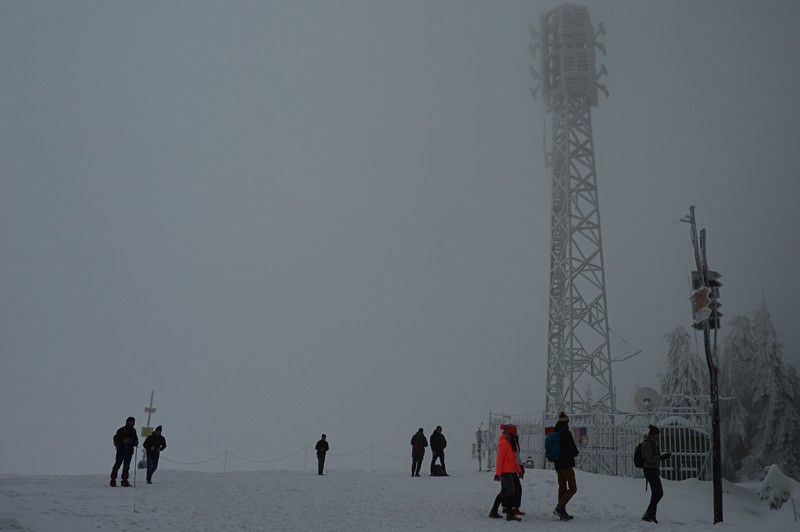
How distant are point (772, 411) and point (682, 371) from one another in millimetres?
6566

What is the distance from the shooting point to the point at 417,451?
2233 centimetres

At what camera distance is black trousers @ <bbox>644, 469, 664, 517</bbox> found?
451 inches

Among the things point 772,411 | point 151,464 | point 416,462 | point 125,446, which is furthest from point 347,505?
point 772,411

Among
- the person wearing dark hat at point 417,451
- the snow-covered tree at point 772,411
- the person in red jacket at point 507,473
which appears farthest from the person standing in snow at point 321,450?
the snow-covered tree at point 772,411


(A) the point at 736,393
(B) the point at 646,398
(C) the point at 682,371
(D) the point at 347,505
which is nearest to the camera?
(D) the point at 347,505

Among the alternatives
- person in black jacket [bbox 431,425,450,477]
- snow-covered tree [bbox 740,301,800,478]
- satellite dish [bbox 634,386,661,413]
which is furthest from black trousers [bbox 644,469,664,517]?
snow-covered tree [bbox 740,301,800,478]

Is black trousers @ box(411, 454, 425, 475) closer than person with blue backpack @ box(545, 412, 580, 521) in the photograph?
No

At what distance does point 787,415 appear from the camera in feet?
140

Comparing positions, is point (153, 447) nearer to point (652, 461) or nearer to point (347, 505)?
point (347, 505)

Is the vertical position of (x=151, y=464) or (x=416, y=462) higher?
(x=416, y=462)

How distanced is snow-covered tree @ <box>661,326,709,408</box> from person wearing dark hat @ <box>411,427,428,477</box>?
30.0 metres

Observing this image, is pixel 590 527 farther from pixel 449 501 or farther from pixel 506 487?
pixel 449 501

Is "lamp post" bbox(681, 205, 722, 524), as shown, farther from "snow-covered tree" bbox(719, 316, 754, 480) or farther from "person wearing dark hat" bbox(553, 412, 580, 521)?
"snow-covered tree" bbox(719, 316, 754, 480)

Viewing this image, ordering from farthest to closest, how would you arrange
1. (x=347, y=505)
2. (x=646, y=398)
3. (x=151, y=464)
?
(x=646, y=398)
(x=151, y=464)
(x=347, y=505)
